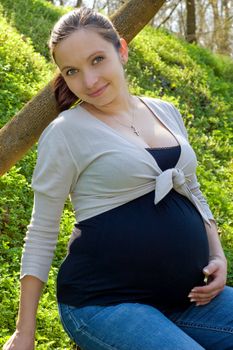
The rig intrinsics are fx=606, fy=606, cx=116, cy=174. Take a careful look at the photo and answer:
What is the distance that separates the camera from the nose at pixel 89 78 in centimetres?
255

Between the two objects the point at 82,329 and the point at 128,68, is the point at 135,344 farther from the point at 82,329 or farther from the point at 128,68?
the point at 128,68

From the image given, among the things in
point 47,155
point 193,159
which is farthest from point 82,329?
point 193,159

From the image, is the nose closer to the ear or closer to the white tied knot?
the ear

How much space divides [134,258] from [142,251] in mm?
42

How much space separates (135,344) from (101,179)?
668 mm

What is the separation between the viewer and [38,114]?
12.3 ft

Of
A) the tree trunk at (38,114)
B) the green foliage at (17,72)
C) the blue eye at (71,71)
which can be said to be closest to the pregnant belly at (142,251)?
the blue eye at (71,71)

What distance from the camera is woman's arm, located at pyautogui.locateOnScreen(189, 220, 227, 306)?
252 cm

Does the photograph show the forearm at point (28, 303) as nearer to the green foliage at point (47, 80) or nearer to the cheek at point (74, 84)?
the cheek at point (74, 84)

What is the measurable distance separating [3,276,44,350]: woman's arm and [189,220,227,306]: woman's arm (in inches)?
25.3

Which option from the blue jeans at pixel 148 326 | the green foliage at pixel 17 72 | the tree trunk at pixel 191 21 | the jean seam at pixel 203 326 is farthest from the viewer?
the tree trunk at pixel 191 21

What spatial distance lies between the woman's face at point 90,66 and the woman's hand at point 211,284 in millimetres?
850

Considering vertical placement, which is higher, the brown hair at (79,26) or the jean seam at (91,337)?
the brown hair at (79,26)

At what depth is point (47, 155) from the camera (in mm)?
2453
